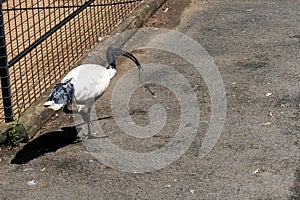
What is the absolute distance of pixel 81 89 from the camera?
6148 millimetres

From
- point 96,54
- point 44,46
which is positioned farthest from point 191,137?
point 44,46

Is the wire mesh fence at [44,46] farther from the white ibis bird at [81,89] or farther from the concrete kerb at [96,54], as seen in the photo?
the white ibis bird at [81,89]

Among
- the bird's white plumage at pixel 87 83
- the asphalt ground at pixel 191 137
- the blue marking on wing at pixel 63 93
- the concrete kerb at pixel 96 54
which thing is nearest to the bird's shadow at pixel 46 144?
the asphalt ground at pixel 191 137

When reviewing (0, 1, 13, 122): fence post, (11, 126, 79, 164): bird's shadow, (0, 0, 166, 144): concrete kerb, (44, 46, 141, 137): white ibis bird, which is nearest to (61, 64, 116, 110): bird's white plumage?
(44, 46, 141, 137): white ibis bird

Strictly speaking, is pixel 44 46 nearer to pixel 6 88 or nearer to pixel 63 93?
pixel 6 88

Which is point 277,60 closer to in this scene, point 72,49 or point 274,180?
point 72,49

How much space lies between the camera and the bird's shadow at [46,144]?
6128 mm

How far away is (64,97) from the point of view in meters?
5.94

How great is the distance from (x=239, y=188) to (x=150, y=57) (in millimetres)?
3430

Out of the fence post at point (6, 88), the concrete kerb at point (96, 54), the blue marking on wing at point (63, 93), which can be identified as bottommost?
the concrete kerb at point (96, 54)

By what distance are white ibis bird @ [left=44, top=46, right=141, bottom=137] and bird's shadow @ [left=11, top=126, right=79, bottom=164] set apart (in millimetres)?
198

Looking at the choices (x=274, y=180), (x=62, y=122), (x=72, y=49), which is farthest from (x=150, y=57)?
(x=274, y=180)

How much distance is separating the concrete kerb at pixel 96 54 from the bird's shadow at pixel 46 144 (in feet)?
0.38

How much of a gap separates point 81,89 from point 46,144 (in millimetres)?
621
